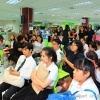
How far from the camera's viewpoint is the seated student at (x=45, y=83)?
6.20 feet

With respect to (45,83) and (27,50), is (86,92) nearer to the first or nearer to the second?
(45,83)

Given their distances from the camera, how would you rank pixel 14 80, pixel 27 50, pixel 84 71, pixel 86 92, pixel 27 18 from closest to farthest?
pixel 86 92, pixel 84 71, pixel 14 80, pixel 27 50, pixel 27 18

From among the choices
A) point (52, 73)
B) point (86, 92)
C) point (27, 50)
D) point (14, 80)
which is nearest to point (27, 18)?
point (27, 50)

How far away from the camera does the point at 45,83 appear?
1.86 m

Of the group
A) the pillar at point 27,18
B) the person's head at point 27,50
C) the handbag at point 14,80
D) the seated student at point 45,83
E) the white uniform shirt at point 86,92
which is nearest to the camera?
the white uniform shirt at point 86,92

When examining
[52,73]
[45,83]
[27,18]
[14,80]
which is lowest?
[14,80]

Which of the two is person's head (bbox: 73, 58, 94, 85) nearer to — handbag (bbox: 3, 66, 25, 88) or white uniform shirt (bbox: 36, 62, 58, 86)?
white uniform shirt (bbox: 36, 62, 58, 86)

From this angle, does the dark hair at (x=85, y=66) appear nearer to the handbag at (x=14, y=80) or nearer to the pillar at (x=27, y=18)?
the handbag at (x=14, y=80)

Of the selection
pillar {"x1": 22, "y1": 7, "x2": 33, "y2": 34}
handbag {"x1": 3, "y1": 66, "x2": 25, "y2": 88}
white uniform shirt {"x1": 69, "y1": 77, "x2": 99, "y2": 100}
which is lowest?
handbag {"x1": 3, "y1": 66, "x2": 25, "y2": 88}

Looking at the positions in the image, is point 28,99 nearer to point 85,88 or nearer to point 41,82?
point 41,82

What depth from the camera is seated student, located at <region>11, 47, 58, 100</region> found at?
189 cm

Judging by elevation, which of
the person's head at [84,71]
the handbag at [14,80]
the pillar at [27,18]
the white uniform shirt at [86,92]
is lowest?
the handbag at [14,80]

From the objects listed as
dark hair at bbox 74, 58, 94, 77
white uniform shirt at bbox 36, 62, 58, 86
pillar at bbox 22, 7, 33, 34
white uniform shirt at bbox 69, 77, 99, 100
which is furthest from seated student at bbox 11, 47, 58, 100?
pillar at bbox 22, 7, 33, 34

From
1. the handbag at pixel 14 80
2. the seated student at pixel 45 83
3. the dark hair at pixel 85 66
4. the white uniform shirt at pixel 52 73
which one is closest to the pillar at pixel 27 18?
the handbag at pixel 14 80
